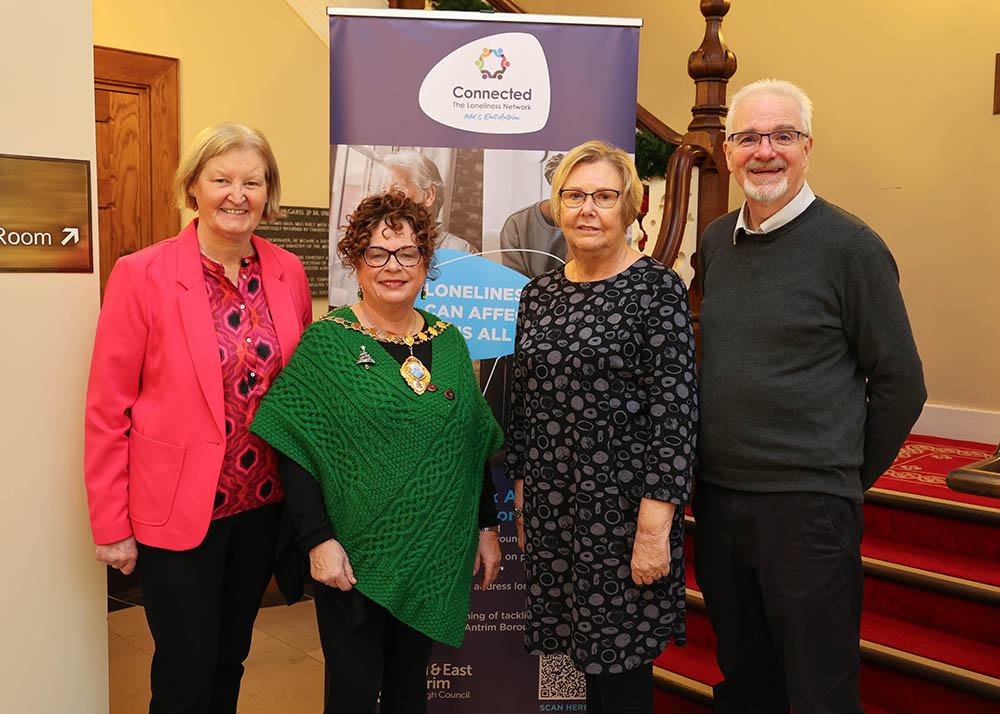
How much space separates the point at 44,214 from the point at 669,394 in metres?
1.55

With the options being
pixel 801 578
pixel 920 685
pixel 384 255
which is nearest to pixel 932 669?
pixel 920 685

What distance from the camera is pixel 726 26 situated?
5.09m

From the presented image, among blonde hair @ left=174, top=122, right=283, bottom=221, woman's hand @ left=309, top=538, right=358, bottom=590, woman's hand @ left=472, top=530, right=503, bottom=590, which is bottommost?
woman's hand @ left=472, top=530, right=503, bottom=590

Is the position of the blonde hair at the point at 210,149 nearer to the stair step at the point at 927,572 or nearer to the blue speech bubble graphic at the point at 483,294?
the blue speech bubble graphic at the point at 483,294

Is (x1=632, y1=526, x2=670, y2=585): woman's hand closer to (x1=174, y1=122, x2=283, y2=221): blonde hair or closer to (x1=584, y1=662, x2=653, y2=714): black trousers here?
(x1=584, y1=662, x2=653, y2=714): black trousers

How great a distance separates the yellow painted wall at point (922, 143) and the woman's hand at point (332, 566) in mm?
3554

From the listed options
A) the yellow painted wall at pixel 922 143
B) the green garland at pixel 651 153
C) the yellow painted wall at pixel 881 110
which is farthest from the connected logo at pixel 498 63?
the yellow painted wall at pixel 922 143

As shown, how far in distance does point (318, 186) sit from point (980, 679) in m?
3.54

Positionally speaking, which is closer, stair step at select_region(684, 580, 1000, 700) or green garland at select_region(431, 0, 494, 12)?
stair step at select_region(684, 580, 1000, 700)

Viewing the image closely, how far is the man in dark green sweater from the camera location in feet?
5.88

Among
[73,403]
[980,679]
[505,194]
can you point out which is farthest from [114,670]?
[980,679]

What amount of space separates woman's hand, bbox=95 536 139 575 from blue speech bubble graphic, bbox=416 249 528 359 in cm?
107

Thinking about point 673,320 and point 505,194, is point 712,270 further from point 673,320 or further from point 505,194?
point 505,194

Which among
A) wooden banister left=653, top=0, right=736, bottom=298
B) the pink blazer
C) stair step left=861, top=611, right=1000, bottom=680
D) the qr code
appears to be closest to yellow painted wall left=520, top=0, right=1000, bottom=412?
wooden banister left=653, top=0, right=736, bottom=298
